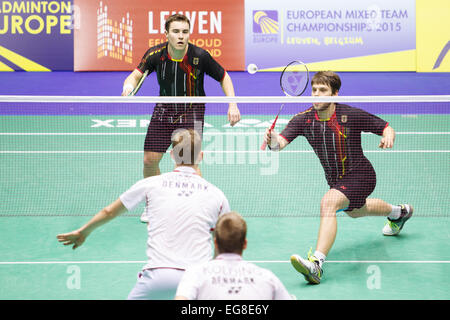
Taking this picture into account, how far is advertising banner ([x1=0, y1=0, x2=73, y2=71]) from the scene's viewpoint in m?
12.6

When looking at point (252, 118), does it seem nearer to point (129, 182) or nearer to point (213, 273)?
point (129, 182)

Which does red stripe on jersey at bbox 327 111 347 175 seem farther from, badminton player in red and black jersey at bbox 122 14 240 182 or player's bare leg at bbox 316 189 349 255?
badminton player in red and black jersey at bbox 122 14 240 182

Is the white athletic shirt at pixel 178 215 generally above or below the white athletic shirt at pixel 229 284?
above

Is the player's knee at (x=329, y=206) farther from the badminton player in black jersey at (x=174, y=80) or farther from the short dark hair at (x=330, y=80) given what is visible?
the badminton player in black jersey at (x=174, y=80)

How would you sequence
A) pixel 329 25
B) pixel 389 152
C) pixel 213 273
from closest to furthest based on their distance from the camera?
pixel 213 273 < pixel 389 152 < pixel 329 25

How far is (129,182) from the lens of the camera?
7602mm

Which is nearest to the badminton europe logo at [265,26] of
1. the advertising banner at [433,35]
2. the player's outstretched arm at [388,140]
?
the advertising banner at [433,35]

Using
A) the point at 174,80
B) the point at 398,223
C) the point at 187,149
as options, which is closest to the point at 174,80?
the point at 174,80

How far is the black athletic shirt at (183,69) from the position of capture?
6094 mm

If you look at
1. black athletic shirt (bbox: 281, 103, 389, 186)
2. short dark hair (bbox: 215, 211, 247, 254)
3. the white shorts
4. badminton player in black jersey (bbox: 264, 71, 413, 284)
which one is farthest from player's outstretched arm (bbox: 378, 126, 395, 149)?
short dark hair (bbox: 215, 211, 247, 254)

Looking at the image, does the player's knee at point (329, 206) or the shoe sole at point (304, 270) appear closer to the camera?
the shoe sole at point (304, 270)

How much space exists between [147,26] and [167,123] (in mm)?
6942
